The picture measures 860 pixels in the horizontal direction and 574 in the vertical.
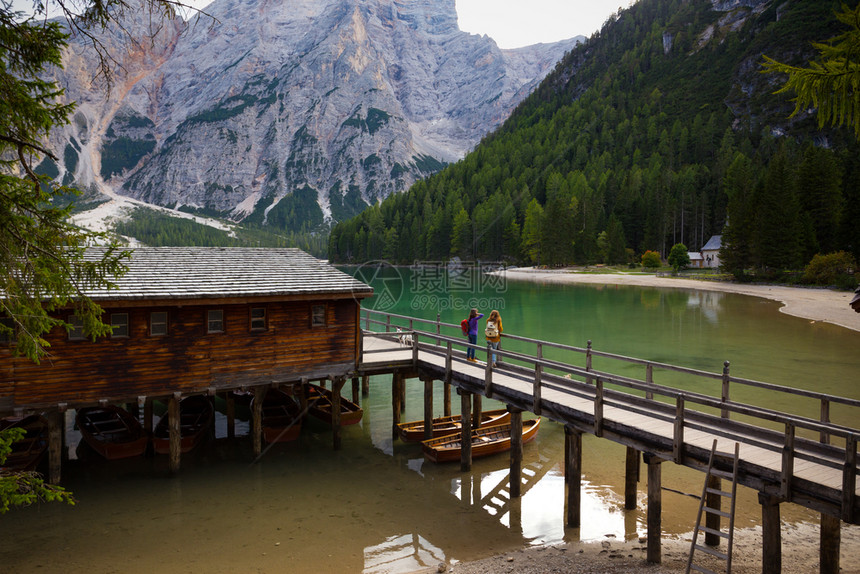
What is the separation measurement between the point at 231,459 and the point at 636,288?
254 ft

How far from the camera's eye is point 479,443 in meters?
18.8

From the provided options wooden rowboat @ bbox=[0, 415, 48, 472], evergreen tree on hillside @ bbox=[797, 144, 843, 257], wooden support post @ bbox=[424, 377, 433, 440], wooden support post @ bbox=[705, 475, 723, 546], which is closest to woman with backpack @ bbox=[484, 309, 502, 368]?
wooden support post @ bbox=[424, 377, 433, 440]

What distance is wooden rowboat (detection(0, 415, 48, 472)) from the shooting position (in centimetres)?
1634

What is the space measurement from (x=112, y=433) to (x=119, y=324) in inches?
211

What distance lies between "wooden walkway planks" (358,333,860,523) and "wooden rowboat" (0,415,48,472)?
34.6ft

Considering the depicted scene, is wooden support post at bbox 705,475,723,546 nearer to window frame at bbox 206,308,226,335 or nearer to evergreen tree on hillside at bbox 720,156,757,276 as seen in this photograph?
window frame at bbox 206,308,226,335

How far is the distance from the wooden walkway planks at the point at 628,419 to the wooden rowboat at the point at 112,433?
27.0ft

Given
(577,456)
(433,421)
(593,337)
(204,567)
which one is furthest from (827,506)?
(593,337)

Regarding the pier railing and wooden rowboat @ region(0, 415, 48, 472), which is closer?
the pier railing

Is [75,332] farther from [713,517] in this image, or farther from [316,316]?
[713,517]

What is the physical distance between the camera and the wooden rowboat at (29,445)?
16344mm

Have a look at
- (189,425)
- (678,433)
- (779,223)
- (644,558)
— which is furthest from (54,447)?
(779,223)

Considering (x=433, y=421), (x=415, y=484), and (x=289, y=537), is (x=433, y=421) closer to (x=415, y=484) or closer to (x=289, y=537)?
(x=415, y=484)

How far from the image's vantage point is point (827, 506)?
9016mm
